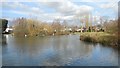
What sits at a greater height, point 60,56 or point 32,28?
point 32,28

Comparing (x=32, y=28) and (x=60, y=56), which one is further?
(x=32, y=28)

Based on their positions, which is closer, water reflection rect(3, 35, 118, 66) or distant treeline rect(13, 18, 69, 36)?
water reflection rect(3, 35, 118, 66)

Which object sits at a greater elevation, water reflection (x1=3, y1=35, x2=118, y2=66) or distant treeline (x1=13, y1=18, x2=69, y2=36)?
distant treeline (x1=13, y1=18, x2=69, y2=36)

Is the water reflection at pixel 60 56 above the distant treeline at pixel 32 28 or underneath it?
underneath

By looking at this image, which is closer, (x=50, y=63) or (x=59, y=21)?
(x=50, y=63)

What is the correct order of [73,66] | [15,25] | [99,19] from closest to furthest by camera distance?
[73,66] < [99,19] < [15,25]

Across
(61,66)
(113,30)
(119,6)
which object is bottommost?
(61,66)

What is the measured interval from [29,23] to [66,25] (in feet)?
28.1

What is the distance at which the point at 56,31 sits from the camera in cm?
3142

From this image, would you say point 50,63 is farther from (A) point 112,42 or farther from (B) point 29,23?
(B) point 29,23

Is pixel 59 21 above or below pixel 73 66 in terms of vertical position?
above

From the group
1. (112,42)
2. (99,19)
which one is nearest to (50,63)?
(112,42)

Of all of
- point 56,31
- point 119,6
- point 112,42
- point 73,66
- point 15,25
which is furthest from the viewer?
point 56,31

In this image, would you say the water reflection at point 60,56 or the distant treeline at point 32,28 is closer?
the water reflection at point 60,56
